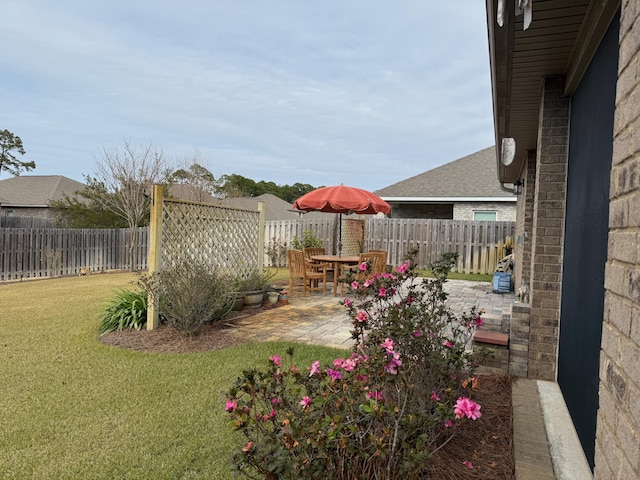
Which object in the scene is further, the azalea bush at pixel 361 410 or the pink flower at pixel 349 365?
the pink flower at pixel 349 365

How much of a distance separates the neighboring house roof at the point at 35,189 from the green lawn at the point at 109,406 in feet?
84.7

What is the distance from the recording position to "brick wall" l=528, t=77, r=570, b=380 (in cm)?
343

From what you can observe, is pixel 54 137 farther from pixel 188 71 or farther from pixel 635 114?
pixel 635 114

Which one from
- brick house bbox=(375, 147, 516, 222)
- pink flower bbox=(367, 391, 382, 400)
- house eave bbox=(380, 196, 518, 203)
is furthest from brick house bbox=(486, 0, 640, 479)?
brick house bbox=(375, 147, 516, 222)

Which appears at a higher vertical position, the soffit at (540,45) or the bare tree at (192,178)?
the bare tree at (192,178)

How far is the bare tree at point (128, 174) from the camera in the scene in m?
15.3

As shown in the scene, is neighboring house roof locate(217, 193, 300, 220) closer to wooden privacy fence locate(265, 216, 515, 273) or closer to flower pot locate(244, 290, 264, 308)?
wooden privacy fence locate(265, 216, 515, 273)

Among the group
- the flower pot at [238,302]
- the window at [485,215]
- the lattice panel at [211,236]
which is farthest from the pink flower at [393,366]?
the window at [485,215]

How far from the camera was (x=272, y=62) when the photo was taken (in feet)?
55.3

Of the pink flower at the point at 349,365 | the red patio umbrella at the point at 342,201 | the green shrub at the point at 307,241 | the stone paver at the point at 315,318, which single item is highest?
the red patio umbrella at the point at 342,201

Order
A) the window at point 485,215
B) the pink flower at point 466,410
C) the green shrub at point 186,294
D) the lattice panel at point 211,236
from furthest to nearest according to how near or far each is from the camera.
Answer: the window at point 485,215 < the lattice panel at point 211,236 < the green shrub at point 186,294 < the pink flower at point 466,410

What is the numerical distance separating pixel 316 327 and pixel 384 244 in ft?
31.3

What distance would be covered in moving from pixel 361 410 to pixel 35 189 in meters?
32.9

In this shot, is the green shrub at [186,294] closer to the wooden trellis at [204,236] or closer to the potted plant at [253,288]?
the wooden trellis at [204,236]
